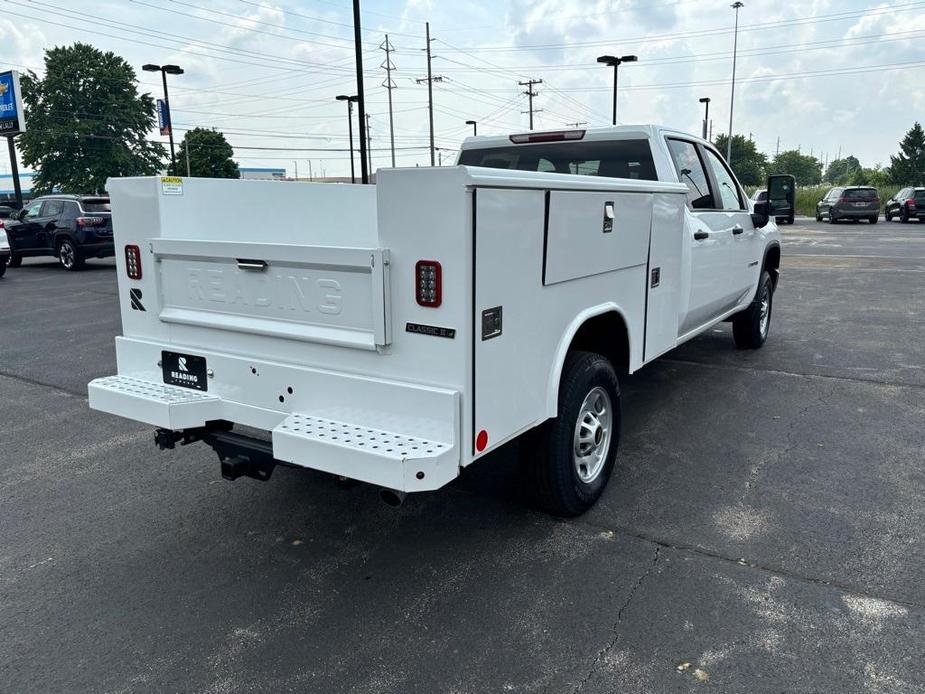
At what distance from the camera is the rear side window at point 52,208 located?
17.6 m

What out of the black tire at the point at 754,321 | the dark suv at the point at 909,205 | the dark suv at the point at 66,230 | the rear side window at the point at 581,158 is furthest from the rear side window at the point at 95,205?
the dark suv at the point at 909,205

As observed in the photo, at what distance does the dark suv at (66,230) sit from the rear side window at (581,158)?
46.4ft

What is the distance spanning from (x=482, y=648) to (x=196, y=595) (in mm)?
1334

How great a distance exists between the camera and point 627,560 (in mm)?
3451

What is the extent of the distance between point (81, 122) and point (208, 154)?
9517mm

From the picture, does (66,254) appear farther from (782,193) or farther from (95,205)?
→ (782,193)

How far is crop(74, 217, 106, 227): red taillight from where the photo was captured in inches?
677

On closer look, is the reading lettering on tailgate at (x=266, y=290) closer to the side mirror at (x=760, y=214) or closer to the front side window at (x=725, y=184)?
the front side window at (x=725, y=184)

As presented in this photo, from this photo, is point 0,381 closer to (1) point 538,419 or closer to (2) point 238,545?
(2) point 238,545

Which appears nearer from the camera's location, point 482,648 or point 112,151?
point 482,648

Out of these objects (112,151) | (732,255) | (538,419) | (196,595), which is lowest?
(196,595)

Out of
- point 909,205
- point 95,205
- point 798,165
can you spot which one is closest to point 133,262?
point 95,205

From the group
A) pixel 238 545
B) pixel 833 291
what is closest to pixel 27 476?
pixel 238 545

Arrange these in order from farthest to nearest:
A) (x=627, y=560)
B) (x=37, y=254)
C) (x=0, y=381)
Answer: (x=37, y=254) < (x=0, y=381) < (x=627, y=560)
